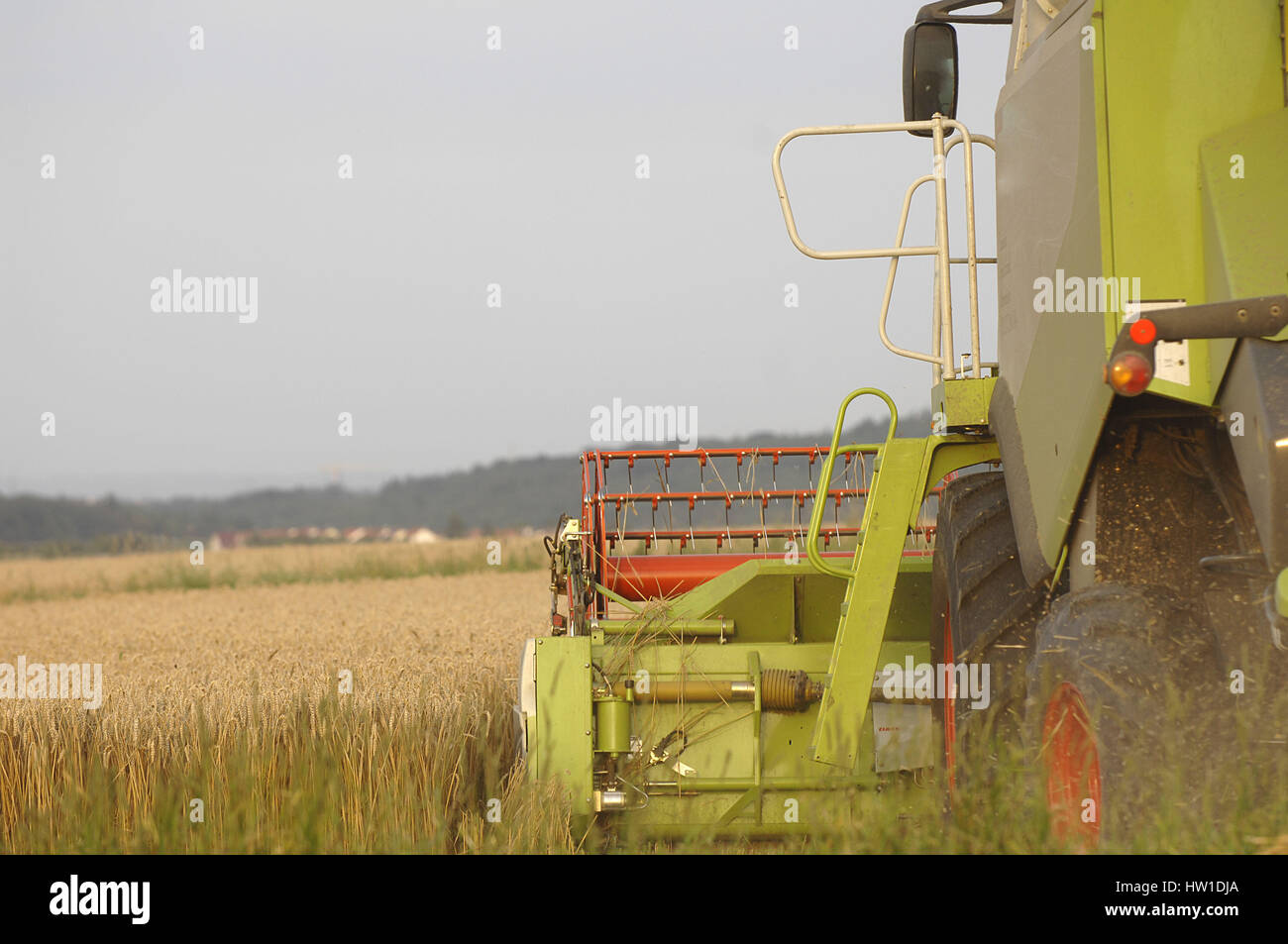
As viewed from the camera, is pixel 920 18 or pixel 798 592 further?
pixel 798 592

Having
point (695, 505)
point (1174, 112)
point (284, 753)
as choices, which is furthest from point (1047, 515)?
point (695, 505)

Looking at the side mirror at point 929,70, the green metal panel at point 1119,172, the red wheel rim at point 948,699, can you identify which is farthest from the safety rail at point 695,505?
the green metal panel at point 1119,172

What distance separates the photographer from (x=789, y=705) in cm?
546

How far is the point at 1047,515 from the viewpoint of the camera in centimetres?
373

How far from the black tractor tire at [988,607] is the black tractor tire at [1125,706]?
43 cm

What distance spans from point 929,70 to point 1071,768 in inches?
103

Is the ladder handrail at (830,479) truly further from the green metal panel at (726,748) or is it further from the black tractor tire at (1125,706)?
the black tractor tire at (1125,706)

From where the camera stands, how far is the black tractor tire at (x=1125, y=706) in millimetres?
3113

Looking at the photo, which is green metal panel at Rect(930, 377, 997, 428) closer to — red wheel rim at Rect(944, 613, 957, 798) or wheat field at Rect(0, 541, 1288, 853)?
red wheel rim at Rect(944, 613, 957, 798)

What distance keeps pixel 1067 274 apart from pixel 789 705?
2.37 metres

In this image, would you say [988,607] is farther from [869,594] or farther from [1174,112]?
[1174,112]

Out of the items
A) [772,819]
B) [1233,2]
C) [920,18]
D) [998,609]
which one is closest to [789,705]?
[772,819]

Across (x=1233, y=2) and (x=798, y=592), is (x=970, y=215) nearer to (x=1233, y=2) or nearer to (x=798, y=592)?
(x=1233, y=2)
